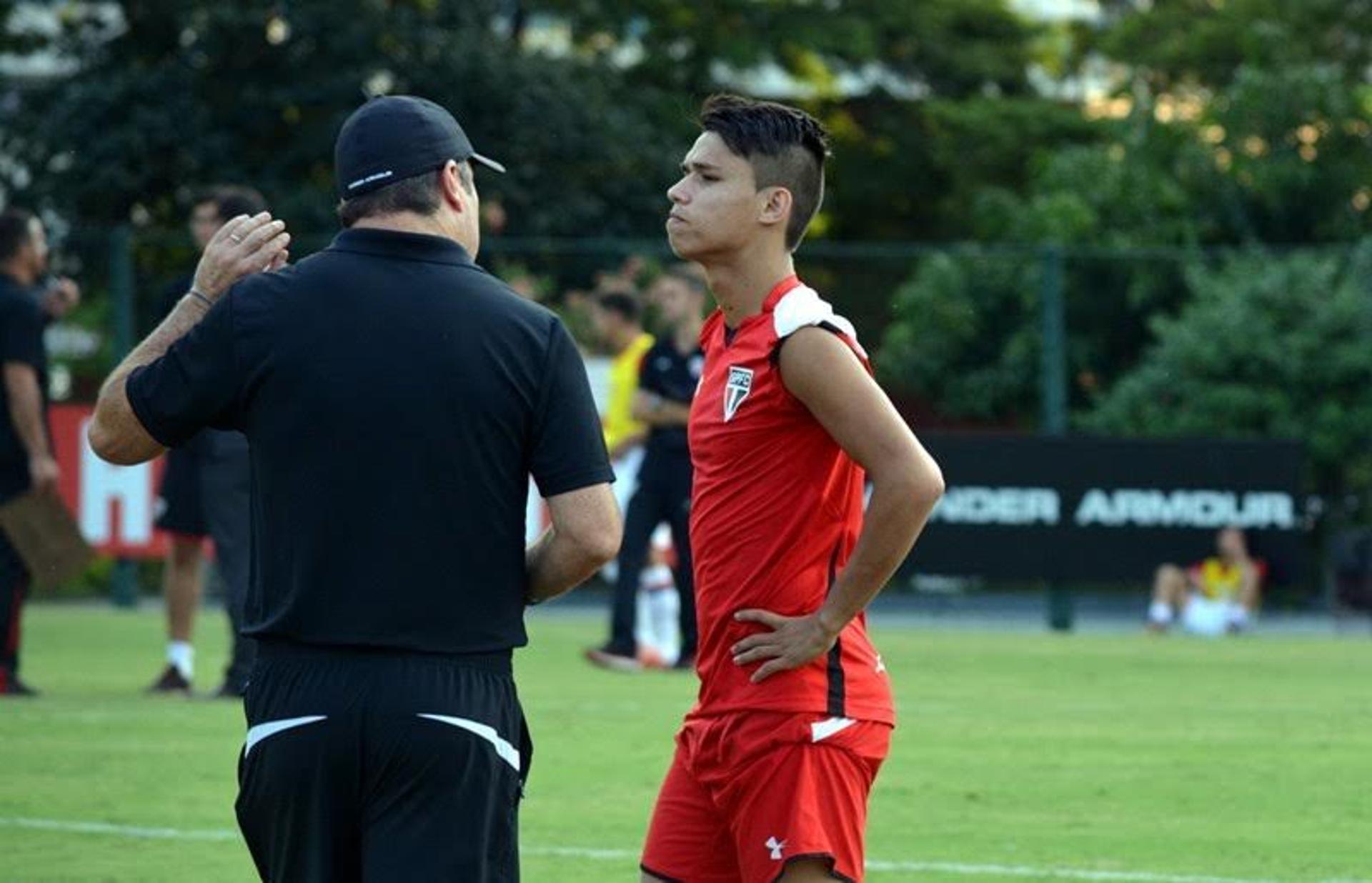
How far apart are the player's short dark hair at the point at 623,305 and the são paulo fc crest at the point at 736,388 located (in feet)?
37.5

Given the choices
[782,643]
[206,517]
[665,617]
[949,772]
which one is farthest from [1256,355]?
[782,643]

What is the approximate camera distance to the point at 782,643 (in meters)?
5.32

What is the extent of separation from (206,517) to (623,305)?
4.29 meters

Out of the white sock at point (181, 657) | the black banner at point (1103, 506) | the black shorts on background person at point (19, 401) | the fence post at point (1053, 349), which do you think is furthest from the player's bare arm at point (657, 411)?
the fence post at point (1053, 349)

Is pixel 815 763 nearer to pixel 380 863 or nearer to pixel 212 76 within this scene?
pixel 380 863

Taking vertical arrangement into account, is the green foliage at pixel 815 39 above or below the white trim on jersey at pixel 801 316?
above

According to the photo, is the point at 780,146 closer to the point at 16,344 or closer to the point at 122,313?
the point at 16,344

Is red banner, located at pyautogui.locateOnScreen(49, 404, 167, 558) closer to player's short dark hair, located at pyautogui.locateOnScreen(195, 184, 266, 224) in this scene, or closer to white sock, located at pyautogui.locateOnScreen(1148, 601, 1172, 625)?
white sock, located at pyautogui.locateOnScreen(1148, 601, 1172, 625)

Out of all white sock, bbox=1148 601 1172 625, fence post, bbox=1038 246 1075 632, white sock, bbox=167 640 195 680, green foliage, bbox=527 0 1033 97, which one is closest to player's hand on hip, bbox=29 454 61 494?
white sock, bbox=167 640 195 680

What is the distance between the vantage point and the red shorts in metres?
5.28

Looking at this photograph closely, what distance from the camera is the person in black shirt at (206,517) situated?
13.1 m

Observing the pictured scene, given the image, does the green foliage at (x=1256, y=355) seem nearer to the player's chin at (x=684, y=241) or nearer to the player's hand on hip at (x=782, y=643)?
the player's chin at (x=684, y=241)

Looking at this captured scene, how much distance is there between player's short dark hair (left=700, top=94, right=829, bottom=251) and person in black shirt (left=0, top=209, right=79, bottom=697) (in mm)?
8897

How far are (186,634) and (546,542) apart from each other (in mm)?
9659
